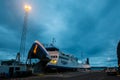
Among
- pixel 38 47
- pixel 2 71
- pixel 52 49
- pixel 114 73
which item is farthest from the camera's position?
pixel 52 49

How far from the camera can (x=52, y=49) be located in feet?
248

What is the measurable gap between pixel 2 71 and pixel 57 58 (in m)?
31.6

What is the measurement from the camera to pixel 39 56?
6531 centimetres

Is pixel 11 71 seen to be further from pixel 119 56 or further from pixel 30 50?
pixel 119 56

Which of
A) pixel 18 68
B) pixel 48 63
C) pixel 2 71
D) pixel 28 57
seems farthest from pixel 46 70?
pixel 2 71

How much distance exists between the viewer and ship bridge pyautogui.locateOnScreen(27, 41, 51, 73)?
63.5 metres

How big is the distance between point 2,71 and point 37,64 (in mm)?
25055

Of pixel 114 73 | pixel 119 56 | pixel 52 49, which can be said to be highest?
pixel 52 49

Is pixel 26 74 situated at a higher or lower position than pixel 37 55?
lower

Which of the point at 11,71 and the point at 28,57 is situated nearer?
the point at 11,71

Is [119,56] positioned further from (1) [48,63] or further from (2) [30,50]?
(2) [30,50]

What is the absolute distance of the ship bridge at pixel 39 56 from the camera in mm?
63525

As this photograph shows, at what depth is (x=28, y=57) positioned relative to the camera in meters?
68.3

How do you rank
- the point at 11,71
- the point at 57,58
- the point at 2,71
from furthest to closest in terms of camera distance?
the point at 57,58 → the point at 11,71 → the point at 2,71
